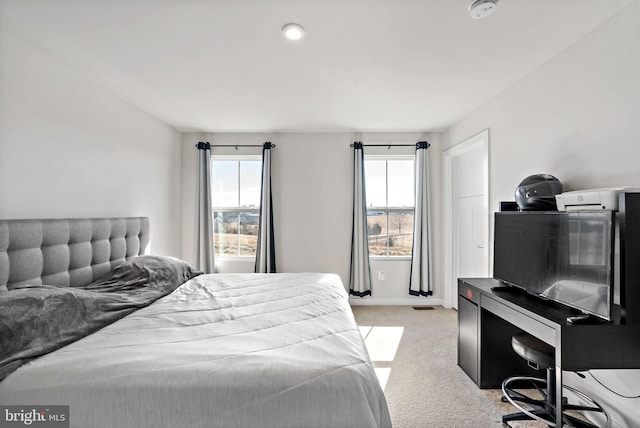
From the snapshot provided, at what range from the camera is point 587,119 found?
6.66 ft

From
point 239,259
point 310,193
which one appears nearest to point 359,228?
point 310,193

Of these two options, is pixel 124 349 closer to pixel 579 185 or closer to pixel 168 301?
pixel 168 301

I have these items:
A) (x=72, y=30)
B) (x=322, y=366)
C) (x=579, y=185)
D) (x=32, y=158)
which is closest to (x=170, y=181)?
(x=32, y=158)

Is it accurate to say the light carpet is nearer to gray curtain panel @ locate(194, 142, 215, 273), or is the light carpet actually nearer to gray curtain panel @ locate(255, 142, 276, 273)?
gray curtain panel @ locate(255, 142, 276, 273)

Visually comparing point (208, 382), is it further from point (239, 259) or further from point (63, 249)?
point (239, 259)

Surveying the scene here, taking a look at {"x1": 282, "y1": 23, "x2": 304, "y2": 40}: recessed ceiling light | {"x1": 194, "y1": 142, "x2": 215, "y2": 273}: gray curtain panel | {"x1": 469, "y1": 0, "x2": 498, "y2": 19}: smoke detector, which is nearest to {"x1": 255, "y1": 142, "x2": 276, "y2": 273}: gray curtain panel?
{"x1": 194, "y1": 142, "x2": 215, "y2": 273}: gray curtain panel

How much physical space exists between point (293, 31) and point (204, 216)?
2.97 metres

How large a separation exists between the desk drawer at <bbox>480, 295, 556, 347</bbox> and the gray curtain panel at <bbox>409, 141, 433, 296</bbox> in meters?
1.97

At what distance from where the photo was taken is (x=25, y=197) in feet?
6.85

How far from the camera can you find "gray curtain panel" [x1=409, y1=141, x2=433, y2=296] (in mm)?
4266

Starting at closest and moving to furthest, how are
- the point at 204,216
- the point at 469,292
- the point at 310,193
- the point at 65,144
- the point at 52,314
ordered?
the point at 52,314
the point at 65,144
the point at 469,292
the point at 204,216
the point at 310,193

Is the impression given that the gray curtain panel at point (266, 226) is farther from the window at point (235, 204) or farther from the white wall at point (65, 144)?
the white wall at point (65, 144)

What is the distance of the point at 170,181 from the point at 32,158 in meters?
1.95

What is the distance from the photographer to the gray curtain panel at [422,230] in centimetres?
427
